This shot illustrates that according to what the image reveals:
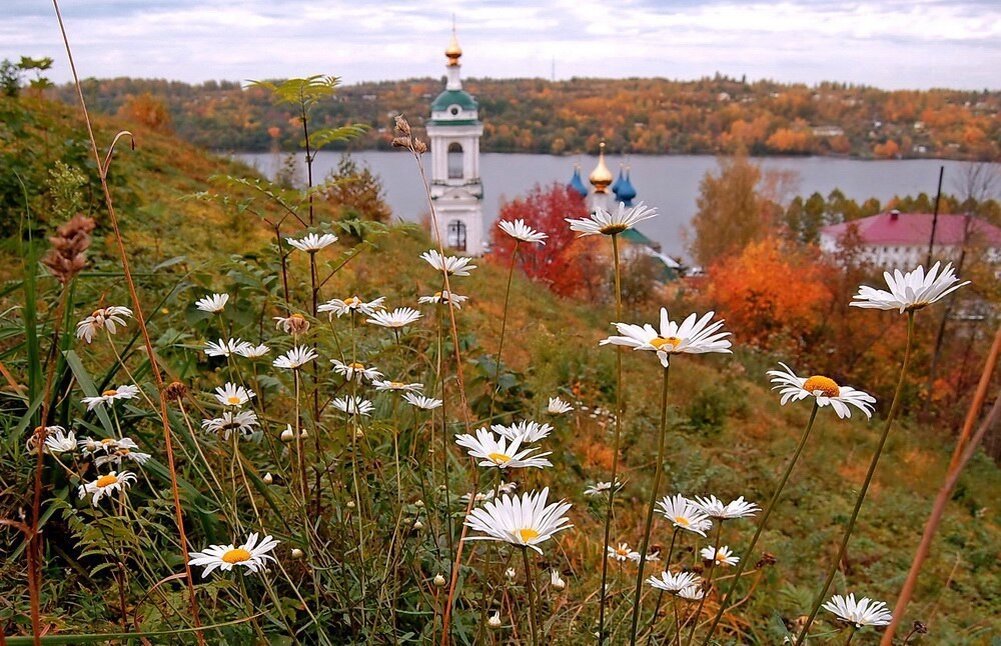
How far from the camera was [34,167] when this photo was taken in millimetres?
3312

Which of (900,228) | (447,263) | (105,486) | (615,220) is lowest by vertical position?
(900,228)

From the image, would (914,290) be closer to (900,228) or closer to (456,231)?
(456,231)

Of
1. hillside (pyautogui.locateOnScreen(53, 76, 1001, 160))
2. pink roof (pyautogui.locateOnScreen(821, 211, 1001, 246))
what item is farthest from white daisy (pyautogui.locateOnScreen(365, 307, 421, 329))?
hillside (pyautogui.locateOnScreen(53, 76, 1001, 160))

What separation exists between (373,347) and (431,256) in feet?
2.87

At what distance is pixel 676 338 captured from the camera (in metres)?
0.79

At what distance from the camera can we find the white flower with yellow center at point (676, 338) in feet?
2.42

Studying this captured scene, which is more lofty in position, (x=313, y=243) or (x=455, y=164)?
(x=313, y=243)

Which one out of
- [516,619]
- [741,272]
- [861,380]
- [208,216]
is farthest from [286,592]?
[741,272]

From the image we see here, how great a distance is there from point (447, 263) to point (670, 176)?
67.1m

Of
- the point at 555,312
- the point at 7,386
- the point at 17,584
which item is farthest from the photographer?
the point at 555,312

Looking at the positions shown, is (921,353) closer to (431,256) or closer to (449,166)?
(449,166)

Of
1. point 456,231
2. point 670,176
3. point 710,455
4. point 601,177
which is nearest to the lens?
point 710,455

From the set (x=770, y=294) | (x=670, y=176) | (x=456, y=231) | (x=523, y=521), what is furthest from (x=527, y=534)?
(x=670, y=176)

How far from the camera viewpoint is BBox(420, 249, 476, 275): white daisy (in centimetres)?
123
